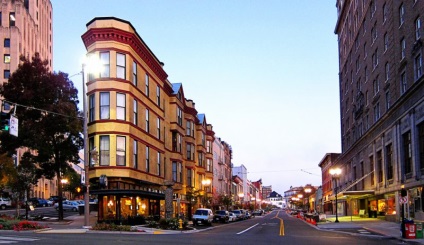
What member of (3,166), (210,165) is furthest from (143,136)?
(210,165)

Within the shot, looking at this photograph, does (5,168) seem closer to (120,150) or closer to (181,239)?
(120,150)

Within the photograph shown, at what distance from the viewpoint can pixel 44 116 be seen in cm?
4116

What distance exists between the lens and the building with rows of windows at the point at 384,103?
40500 mm

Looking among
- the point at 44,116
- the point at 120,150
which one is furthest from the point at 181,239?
the point at 44,116

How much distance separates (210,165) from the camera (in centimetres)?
8912

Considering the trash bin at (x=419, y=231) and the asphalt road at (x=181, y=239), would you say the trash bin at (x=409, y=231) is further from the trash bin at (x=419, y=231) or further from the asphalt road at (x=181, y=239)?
the asphalt road at (x=181, y=239)

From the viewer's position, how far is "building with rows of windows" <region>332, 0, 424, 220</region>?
40.5 metres

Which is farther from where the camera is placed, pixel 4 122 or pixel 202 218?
pixel 202 218

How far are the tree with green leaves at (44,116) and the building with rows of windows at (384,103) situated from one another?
27150 millimetres

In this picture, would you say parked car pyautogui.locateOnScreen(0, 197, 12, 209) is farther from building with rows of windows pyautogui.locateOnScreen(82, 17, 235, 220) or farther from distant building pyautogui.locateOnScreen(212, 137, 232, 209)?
distant building pyautogui.locateOnScreen(212, 137, 232, 209)

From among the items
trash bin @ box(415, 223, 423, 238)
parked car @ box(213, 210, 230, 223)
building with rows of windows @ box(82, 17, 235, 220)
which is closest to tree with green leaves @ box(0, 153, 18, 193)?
building with rows of windows @ box(82, 17, 235, 220)

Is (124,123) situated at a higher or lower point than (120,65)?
lower

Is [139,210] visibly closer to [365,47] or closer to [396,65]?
[396,65]

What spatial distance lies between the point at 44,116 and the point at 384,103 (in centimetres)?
3379
